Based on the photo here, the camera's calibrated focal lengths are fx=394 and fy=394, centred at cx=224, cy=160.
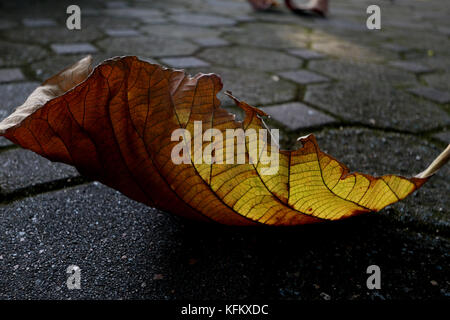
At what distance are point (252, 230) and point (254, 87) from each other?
110 centimetres

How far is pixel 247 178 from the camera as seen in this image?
1.95 feet

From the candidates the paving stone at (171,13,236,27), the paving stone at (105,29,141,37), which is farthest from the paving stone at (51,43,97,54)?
the paving stone at (171,13,236,27)

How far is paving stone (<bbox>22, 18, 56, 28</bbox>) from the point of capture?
2.85m

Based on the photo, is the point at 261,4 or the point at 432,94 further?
the point at 261,4

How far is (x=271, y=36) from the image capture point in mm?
3037

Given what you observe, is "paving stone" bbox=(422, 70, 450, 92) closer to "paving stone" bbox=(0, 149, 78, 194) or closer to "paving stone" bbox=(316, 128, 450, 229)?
"paving stone" bbox=(316, 128, 450, 229)

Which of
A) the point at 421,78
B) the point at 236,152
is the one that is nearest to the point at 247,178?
the point at 236,152

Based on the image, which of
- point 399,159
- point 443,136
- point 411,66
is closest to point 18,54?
point 399,159

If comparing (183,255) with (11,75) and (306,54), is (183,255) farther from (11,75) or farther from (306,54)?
(306,54)

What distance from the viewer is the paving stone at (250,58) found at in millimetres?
2145

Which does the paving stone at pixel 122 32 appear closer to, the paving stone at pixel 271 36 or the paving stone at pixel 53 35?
the paving stone at pixel 53 35

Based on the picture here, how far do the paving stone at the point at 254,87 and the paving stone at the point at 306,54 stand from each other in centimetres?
52

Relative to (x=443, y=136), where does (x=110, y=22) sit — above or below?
above

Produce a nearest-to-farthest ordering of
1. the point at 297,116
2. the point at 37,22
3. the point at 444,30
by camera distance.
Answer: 1. the point at 297,116
2. the point at 37,22
3. the point at 444,30
